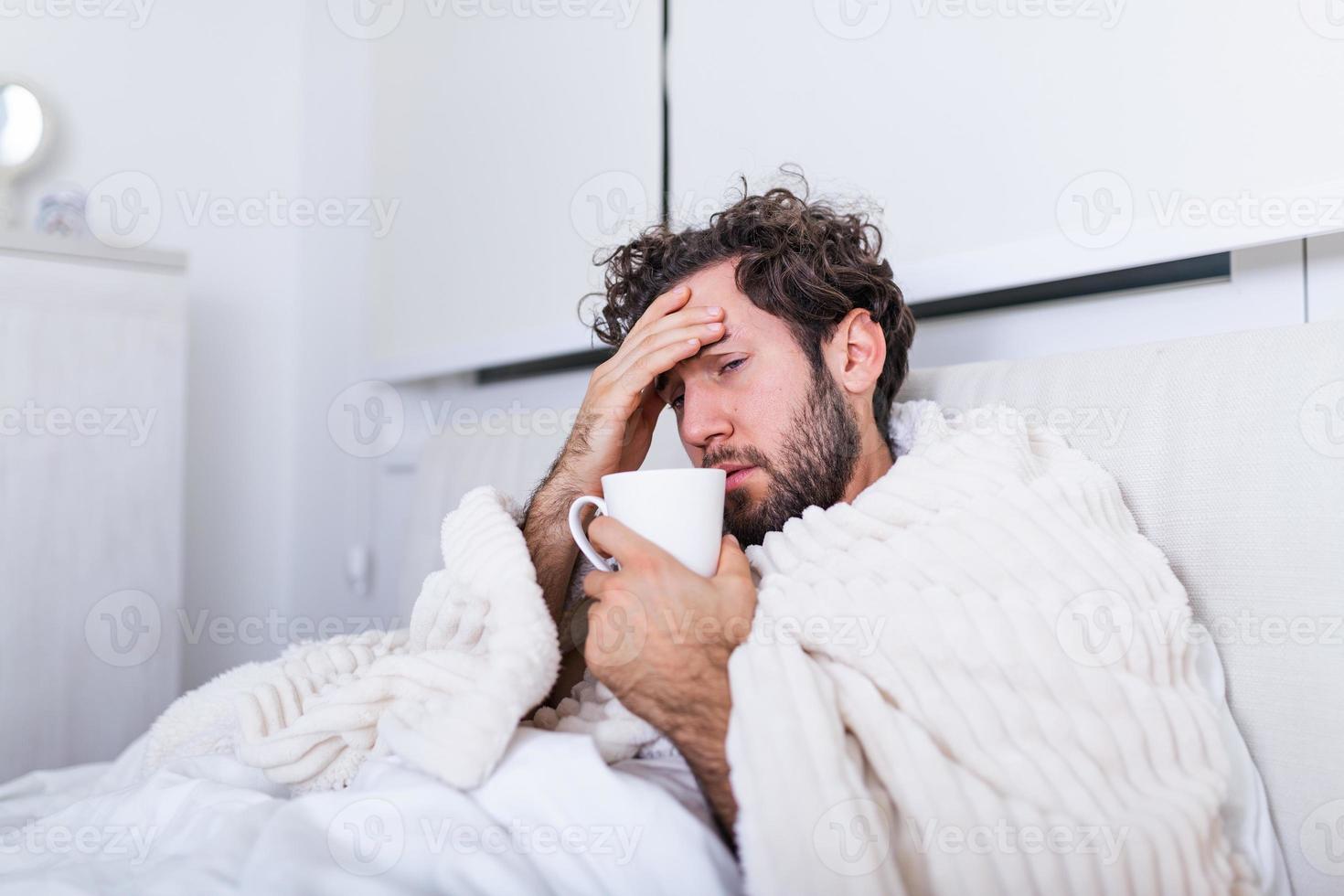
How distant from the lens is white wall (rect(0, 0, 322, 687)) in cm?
219

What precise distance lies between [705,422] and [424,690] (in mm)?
482

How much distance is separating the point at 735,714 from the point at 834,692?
8 centimetres

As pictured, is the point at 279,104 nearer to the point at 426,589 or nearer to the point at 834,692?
the point at 426,589

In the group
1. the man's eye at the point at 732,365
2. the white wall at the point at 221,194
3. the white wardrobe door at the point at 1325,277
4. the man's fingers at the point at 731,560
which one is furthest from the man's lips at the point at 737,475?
the white wall at the point at 221,194

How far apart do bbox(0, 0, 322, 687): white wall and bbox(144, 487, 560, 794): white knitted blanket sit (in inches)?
52.4

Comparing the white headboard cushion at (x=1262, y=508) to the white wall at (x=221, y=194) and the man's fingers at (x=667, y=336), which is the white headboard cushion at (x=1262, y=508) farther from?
the white wall at (x=221, y=194)

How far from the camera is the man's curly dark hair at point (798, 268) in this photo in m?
1.22

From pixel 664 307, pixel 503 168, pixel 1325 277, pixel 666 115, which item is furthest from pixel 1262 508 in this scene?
pixel 503 168

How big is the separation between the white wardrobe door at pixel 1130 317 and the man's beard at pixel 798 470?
12.7 inches

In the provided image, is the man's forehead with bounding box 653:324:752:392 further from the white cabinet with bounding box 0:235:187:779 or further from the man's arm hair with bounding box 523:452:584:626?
the white cabinet with bounding box 0:235:187:779

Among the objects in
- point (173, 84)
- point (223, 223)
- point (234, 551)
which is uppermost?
point (173, 84)

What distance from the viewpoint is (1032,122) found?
1.26 metres

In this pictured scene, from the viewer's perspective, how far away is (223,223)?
239 centimetres

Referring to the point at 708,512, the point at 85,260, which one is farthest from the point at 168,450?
the point at 708,512
